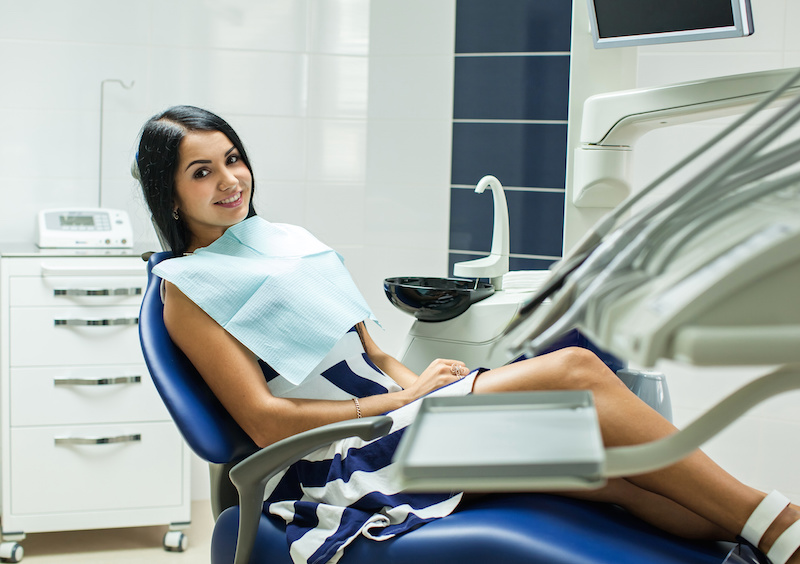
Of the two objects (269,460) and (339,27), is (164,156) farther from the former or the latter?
(339,27)

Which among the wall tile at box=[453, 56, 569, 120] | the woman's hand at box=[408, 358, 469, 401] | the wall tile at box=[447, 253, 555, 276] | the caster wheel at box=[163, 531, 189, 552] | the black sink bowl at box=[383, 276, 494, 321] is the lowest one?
the caster wheel at box=[163, 531, 189, 552]

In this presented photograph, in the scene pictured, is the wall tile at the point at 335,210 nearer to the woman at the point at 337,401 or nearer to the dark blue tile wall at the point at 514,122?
the dark blue tile wall at the point at 514,122

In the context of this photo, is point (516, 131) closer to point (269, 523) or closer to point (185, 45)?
point (185, 45)

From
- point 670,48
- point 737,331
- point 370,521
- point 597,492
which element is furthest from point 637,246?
point 670,48

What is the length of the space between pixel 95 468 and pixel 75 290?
60 cm

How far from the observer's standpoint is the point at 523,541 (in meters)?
1.23

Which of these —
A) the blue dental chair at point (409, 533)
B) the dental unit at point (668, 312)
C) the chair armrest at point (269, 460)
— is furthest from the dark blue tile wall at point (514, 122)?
the dental unit at point (668, 312)

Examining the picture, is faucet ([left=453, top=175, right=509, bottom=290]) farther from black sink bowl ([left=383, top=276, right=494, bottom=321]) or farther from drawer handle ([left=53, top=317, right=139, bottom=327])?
drawer handle ([left=53, top=317, right=139, bottom=327])

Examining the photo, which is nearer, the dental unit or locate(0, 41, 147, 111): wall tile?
the dental unit

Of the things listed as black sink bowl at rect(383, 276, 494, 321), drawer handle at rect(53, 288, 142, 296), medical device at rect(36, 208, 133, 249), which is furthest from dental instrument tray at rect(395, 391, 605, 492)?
medical device at rect(36, 208, 133, 249)

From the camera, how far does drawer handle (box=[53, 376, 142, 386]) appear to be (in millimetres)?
2568

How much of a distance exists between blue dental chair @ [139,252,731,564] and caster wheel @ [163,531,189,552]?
4.23 ft

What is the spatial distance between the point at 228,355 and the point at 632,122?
3.45ft

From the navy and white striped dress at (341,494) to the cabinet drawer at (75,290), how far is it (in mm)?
1163
